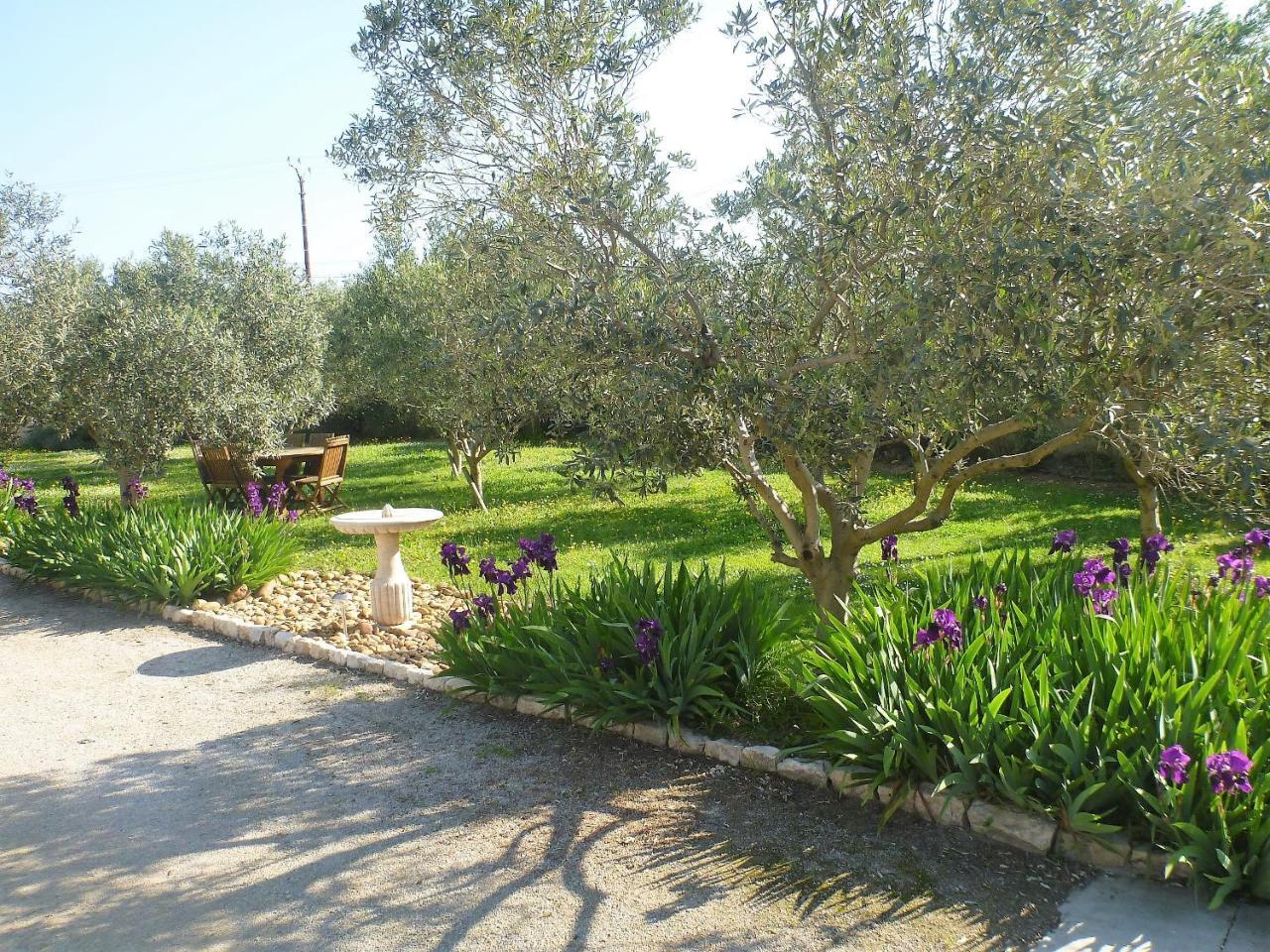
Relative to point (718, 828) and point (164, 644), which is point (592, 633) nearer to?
point (718, 828)

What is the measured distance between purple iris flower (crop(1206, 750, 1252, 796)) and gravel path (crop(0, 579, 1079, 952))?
0.74m

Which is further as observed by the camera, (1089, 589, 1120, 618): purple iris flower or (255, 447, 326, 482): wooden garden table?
(255, 447, 326, 482): wooden garden table

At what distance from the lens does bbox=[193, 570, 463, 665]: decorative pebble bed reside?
7.51 m

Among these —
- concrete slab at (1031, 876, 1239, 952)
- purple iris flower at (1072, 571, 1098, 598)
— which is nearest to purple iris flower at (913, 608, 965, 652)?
purple iris flower at (1072, 571, 1098, 598)

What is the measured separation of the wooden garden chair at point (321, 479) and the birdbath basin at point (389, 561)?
609cm

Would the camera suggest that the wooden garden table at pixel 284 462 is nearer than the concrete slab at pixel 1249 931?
No

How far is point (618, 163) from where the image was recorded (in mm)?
4992

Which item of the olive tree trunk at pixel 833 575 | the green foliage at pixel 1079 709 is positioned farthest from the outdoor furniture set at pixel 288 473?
the green foliage at pixel 1079 709

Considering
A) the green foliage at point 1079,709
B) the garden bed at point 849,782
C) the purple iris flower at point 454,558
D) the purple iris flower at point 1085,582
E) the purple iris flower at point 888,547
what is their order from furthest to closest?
the purple iris flower at point 454,558
the purple iris flower at point 888,547
the purple iris flower at point 1085,582
the garden bed at point 849,782
the green foliage at point 1079,709

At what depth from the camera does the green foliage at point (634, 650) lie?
209 inches

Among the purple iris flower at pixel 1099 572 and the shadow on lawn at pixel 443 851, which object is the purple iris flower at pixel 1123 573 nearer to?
the purple iris flower at pixel 1099 572

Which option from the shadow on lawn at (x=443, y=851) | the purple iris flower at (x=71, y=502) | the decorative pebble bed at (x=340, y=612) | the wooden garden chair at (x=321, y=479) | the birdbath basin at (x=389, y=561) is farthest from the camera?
the wooden garden chair at (x=321, y=479)

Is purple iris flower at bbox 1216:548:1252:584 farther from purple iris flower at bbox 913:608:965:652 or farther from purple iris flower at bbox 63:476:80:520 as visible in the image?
purple iris flower at bbox 63:476:80:520

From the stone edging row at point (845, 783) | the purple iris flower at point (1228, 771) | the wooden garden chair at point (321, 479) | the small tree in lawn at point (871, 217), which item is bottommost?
the stone edging row at point (845, 783)
